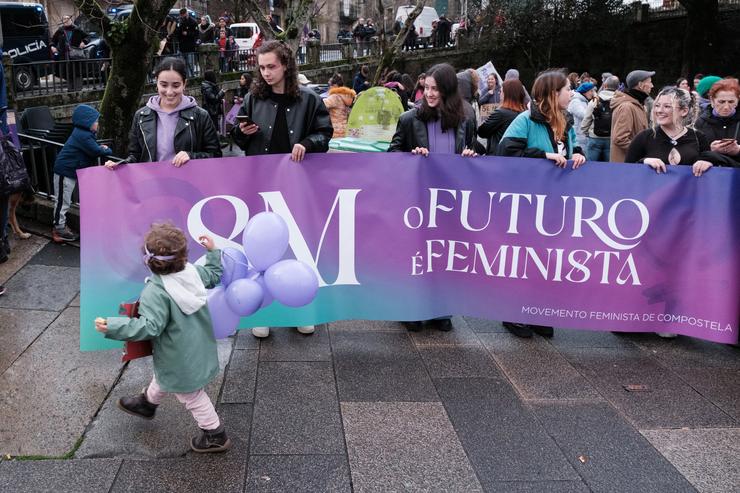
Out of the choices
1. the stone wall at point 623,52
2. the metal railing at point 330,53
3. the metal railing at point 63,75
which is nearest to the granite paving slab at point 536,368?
the metal railing at point 63,75

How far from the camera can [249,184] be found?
483cm

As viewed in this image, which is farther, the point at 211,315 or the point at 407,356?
the point at 407,356

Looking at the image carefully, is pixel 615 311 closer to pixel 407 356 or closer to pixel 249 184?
pixel 407 356

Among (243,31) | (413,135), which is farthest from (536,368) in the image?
(243,31)

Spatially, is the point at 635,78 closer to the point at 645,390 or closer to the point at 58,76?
the point at 645,390

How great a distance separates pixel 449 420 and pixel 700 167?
8.24ft

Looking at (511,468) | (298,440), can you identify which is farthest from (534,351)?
(298,440)

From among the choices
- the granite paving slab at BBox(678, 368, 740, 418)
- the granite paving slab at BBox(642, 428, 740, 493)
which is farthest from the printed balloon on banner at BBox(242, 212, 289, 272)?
the granite paving slab at BBox(678, 368, 740, 418)

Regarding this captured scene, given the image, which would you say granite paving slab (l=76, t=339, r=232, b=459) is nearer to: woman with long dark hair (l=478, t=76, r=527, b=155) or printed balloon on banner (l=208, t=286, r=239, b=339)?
printed balloon on banner (l=208, t=286, r=239, b=339)

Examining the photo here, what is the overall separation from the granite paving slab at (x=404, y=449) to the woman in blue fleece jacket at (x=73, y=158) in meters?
4.18

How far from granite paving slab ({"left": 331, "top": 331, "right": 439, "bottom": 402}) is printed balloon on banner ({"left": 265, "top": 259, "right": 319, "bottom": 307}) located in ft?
2.57

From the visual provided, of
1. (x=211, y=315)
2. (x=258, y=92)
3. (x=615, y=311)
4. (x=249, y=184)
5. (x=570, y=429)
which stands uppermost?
(x=258, y=92)

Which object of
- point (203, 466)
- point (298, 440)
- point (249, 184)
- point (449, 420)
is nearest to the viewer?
point (203, 466)

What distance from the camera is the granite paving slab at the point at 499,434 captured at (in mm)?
3523
